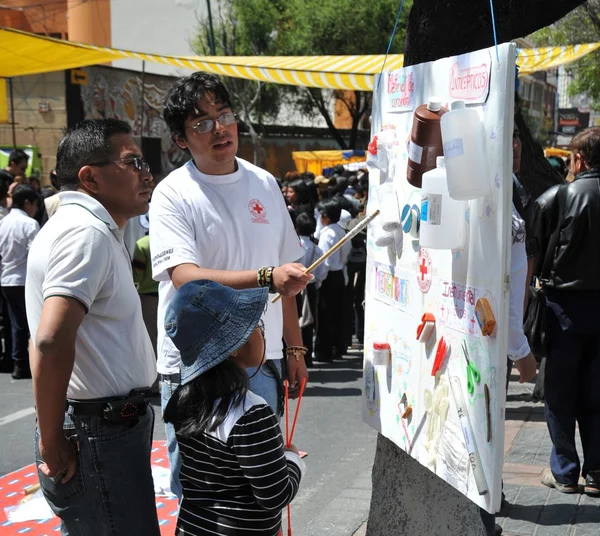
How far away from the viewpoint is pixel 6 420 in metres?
7.29

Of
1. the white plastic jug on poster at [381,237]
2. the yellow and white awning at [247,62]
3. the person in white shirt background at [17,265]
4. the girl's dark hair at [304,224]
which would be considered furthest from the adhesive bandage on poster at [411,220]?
the yellow and white awning at [247,62]

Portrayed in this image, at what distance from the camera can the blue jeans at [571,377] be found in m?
4.99

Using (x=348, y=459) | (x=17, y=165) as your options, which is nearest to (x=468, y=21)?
(x=348, y=459)

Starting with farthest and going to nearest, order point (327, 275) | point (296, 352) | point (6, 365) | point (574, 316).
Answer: point (327, 275) → point (6, 365) → point (574, 316) → point (296, 352)

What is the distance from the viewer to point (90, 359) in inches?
108

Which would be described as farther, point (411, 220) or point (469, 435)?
point (411, 220)

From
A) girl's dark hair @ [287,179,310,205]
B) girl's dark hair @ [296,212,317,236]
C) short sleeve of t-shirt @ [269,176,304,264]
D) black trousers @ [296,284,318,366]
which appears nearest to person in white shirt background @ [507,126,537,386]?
short sleeve of t-shirt @ [269,176,304,264]

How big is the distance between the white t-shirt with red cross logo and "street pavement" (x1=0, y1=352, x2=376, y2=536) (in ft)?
5.97

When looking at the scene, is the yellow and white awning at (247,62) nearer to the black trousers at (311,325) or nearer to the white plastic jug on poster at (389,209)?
the black trousers at (311,325)

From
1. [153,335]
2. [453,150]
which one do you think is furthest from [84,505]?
[153,335]

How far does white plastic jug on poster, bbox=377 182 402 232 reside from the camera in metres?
3.28

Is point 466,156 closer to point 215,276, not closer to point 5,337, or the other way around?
point 215,276

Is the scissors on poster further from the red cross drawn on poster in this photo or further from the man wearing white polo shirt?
the man wearing white polo shirt

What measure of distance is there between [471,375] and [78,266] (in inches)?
50.1
